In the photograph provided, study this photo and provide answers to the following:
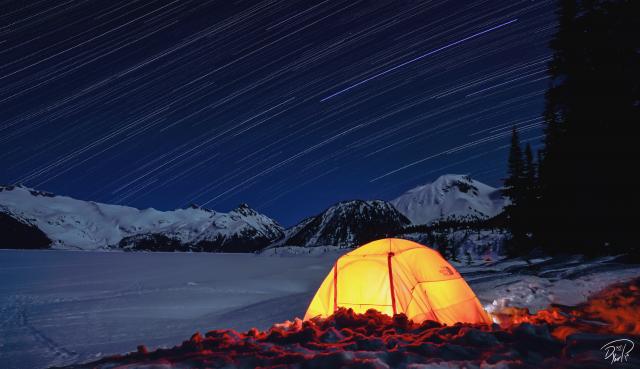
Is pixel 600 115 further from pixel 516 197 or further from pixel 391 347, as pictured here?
pixel 516 197

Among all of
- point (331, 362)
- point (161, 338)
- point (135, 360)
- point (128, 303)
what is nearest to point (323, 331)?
point (331, 362)

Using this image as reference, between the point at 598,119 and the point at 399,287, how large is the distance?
43.2 feet

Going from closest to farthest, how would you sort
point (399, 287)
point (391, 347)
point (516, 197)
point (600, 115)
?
1. point (391, 347)
2. point (399, 287)
3. point (600, 115)
4. point (516, 197)

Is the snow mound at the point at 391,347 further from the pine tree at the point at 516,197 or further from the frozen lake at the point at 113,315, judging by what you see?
the pine tree at the point at 516,197

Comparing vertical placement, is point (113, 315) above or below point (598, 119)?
below

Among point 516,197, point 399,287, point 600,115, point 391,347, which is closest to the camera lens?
point 391,347

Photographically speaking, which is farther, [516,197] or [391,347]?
[516,197]

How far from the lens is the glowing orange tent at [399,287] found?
6.96 m

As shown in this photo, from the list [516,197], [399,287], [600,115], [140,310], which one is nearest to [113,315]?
[140,310]

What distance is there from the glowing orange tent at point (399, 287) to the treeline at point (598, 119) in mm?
10268

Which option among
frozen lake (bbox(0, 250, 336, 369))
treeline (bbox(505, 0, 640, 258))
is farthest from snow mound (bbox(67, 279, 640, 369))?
treeline (bbox(505, 0, 640, 258))

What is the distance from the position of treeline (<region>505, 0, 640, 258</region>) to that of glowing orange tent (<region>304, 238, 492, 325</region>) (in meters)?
10.3

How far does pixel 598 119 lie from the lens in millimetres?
14156

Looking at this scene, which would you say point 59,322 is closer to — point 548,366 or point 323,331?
point 323,331
